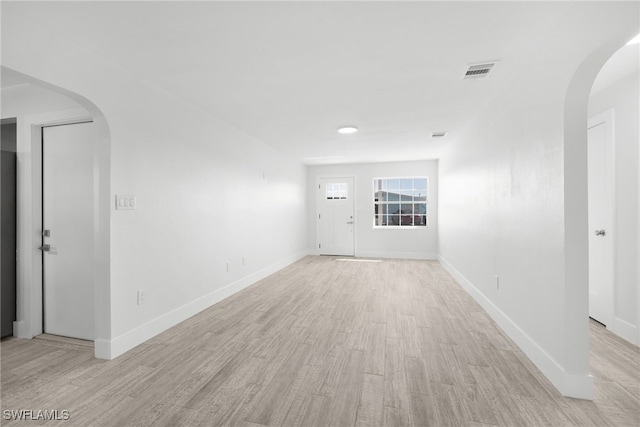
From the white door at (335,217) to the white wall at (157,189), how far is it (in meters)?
3.15

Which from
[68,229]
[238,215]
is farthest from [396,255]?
[68,229]

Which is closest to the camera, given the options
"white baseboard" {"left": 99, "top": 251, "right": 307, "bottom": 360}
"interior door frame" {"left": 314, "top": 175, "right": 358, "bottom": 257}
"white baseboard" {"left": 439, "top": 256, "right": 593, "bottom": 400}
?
"white baseboard" {"left": 439, "top": 256, "right": 593, "bottom": 400}

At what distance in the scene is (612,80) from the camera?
2.58 m

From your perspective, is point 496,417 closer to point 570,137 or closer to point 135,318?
point 570,137

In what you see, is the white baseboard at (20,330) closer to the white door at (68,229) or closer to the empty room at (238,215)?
the empty room at (238,215)

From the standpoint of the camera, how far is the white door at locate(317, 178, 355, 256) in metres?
7.30

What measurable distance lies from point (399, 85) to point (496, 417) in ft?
8.63

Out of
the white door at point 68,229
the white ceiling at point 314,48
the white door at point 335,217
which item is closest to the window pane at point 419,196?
the white door at point 335,217

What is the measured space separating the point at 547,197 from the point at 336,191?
5.62 metres

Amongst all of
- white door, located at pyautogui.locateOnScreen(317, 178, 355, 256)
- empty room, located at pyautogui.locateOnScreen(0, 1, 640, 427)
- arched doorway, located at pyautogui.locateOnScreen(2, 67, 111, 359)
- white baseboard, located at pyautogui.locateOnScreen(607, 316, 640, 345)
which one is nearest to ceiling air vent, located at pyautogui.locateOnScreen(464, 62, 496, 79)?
empty room, located at pyautogui.locateOnScreen(0, 1, 640, 427)

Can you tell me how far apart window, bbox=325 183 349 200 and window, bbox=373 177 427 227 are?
77 cm

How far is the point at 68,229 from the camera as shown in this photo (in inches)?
104

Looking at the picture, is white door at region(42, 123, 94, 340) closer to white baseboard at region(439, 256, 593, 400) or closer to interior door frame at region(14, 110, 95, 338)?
interior door frame at region(14, 110, 95, 338)

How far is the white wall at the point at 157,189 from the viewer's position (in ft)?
6.51
